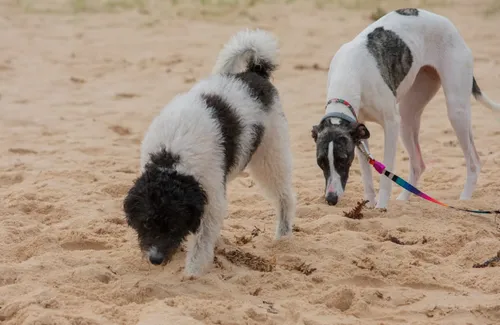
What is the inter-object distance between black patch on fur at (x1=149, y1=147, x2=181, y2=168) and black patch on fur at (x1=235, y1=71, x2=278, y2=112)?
103 centimetres

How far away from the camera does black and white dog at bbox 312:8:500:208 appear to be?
714 cm

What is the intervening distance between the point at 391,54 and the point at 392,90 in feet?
1.25

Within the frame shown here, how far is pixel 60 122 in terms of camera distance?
34.2 ft

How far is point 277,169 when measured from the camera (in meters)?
6.73

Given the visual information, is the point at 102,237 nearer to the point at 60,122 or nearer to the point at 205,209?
the point at 205,209

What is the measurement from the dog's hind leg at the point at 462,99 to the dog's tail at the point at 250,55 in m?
2.19

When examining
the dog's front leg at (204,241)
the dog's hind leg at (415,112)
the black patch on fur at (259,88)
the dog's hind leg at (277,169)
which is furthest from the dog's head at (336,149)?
the dog's hind leg at (415,112)

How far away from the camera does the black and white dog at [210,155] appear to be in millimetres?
5418

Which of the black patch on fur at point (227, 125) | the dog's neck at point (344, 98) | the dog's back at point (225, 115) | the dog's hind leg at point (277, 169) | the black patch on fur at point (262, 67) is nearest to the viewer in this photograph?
the dog's back at point (225, 115)

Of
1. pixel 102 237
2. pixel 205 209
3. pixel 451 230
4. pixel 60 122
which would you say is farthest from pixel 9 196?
pixel 451 230

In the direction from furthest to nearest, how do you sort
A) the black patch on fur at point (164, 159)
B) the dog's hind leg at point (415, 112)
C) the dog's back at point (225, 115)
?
the dog's hind leg at point (415, 112) < the dog's back at point (225, 115) < the black patch on fur at point (164, 159)

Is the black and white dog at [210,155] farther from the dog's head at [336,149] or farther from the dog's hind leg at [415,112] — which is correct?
the dog's hind leg at [415,112]

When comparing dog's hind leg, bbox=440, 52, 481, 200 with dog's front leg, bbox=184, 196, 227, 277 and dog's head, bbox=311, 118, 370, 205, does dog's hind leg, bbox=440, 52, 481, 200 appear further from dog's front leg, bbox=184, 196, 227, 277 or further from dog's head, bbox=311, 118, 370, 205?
dog's front leg, bbox=184, 196, 227, 277

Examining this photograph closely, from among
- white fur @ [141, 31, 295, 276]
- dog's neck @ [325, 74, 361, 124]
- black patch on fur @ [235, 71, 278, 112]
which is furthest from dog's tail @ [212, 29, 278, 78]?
dog's neck @ [325, 74, 361, 124]
